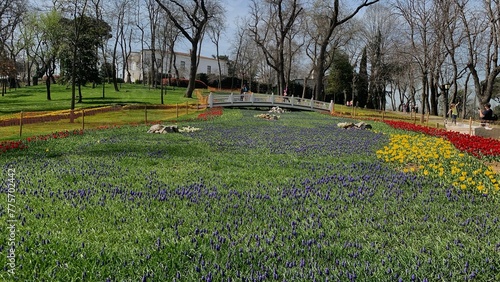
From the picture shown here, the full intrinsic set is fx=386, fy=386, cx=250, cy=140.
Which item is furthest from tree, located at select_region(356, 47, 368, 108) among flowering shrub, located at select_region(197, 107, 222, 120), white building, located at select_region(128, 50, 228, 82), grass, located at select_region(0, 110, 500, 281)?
grass, located at select_region(0, 110, 500, 281)

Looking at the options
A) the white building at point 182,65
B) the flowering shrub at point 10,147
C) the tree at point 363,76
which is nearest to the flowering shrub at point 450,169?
the flowering shrub at point 10,147

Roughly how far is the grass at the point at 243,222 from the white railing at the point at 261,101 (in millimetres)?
27014

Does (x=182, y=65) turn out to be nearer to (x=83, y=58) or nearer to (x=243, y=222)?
(x=83, y=58)

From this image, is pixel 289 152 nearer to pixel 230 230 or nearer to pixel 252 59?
pixel 230 230

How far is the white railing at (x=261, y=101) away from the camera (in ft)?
120

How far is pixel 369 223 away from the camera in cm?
516

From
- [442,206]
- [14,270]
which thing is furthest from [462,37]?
[14,270]

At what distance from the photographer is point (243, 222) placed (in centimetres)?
506

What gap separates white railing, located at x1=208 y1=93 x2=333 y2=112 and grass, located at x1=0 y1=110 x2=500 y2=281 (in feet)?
88.6

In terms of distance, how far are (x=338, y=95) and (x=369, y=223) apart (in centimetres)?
7224

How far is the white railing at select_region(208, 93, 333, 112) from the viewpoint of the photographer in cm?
3656

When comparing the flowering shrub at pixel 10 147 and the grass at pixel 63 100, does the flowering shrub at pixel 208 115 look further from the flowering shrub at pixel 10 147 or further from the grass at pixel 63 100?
the flowering shrub at pixel 10 147

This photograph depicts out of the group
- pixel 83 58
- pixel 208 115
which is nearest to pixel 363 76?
pixel 83 58

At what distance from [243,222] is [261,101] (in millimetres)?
34554
